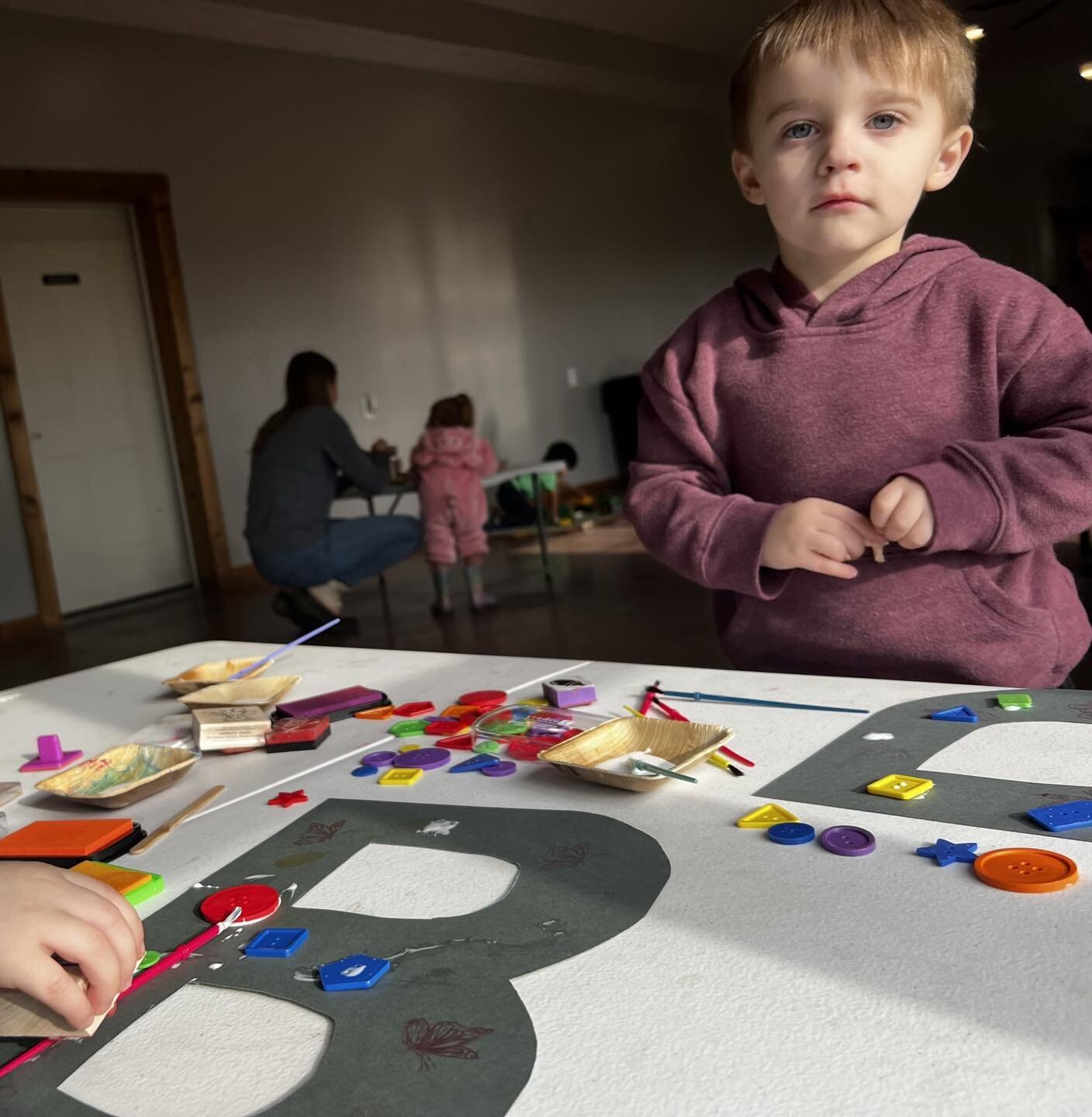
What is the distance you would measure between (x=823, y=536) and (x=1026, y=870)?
50cm

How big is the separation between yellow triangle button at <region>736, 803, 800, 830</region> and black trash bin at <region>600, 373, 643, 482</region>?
8245 millimetres

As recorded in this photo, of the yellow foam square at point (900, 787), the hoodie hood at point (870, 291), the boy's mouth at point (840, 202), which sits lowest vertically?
the yellow foam square at point (900, 787)

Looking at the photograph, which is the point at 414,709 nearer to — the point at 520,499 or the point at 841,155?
the point at 841,155

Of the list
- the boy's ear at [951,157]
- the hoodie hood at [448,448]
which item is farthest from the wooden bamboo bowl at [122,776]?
the hoodie hood at [448,448]

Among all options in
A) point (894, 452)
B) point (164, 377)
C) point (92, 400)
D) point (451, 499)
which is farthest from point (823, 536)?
point (164, 377)

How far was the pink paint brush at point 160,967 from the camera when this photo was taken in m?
0.59

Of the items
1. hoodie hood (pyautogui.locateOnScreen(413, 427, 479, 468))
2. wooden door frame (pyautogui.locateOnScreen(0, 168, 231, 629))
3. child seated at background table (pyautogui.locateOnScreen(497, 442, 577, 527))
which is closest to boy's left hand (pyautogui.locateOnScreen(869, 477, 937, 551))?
hoodie hood (pyautogui.locateOnScreen(413, 427, 479, 468))

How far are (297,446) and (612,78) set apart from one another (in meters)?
5.41

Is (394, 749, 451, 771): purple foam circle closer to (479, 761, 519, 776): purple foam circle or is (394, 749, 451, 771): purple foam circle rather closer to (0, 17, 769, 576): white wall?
(479, 761, 519, 776): purple foam circle

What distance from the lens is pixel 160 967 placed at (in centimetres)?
67

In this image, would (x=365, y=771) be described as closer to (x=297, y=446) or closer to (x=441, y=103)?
(x=297, y=446)

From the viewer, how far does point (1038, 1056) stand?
18.8 inches

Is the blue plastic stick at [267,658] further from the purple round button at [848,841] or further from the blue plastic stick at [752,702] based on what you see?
the purple round button at [848,841]

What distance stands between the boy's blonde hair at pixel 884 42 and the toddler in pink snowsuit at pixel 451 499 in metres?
4.09
